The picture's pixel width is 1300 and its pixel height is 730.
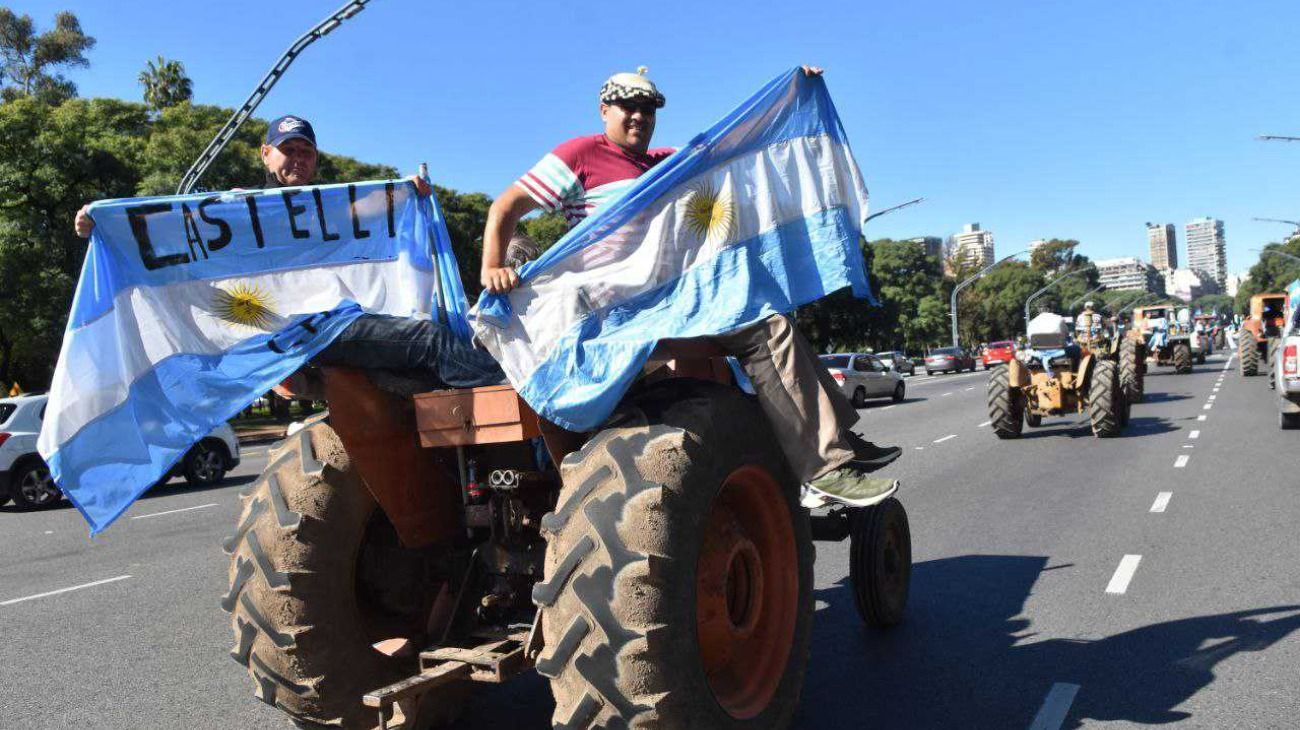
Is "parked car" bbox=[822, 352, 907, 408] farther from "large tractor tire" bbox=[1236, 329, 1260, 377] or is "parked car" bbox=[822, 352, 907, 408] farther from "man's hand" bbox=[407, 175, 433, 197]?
"man's hand" bbox=[407, 175, 433, 197]

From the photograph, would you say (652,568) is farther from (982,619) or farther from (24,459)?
(24,459)

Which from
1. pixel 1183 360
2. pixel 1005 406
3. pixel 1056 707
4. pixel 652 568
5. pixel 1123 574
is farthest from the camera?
pixel 1183 360

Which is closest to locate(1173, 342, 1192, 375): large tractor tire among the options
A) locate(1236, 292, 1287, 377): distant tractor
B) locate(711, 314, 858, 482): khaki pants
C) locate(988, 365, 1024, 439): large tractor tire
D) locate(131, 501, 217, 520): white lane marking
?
locate(1236, 292, 1287, 377): distant tractor

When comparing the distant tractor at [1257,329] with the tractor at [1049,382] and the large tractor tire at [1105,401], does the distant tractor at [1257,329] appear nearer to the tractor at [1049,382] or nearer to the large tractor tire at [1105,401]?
the tractor at [1049,382]

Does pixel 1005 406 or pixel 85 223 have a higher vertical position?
pixel 85 223

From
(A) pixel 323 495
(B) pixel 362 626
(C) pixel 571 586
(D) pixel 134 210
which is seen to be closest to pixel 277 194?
(D) pixel 134 210

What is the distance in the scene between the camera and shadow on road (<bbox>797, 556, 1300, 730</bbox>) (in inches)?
175

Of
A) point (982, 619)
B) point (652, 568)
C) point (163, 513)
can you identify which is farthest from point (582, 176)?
point (163, 513)

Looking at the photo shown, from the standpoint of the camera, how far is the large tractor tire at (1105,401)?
51.3 ft

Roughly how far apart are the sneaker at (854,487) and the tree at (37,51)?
52640 millimetres

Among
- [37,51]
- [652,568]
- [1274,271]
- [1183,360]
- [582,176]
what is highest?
[37,51]

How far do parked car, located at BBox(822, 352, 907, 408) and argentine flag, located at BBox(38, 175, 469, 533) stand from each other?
2536cm

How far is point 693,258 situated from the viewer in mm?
3760

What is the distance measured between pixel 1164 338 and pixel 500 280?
37.2 metres
